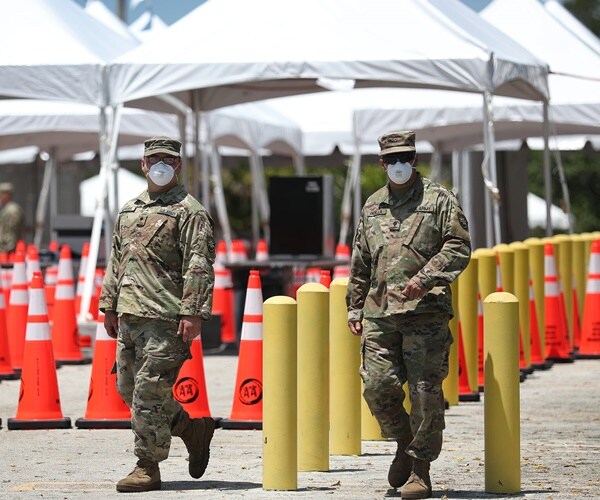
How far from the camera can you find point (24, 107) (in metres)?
28.0

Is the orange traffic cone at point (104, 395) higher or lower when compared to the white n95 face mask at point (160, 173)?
lower

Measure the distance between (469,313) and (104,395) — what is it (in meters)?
3.01

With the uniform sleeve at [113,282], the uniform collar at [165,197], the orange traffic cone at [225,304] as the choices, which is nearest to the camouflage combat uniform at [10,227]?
the orange traffic cone at [225,304]

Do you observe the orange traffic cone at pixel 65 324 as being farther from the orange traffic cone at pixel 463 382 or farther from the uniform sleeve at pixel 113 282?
the uniform sleeve at pixel 113 282

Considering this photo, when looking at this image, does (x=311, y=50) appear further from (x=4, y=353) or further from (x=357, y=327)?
(x=357, y=327)

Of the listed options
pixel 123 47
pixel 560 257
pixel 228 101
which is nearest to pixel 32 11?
pixel 123 47

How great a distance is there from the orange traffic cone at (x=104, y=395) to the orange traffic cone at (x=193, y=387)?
1.32 ft

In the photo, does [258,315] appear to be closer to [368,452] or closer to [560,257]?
[368,452]

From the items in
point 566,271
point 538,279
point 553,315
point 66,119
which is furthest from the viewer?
point 66,119

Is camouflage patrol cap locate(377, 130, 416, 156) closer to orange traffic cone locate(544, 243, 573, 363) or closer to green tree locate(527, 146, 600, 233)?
orange traffic cone locate(544, 243, 573, 363)

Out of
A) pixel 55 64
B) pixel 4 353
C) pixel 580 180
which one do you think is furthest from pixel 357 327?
pixel 580 180

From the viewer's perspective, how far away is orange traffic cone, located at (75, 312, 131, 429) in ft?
36.4

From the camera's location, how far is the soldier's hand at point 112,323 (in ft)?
28.7

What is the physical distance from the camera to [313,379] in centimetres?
923
